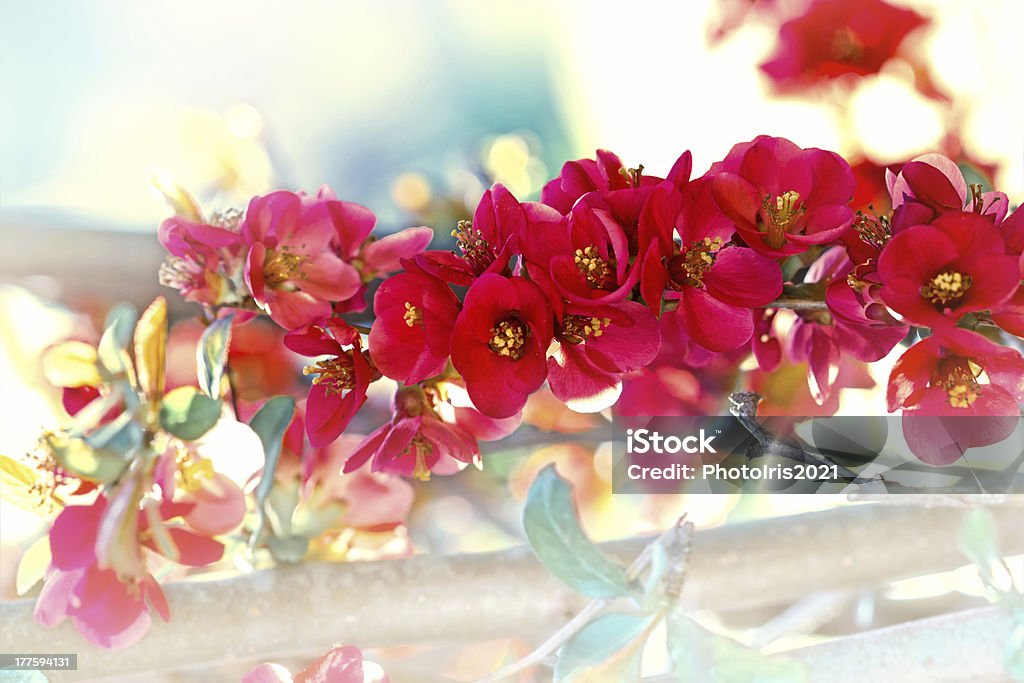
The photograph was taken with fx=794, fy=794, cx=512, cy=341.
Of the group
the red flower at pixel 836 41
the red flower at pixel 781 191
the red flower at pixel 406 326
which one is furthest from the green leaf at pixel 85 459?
the red flower at pixel 836 41

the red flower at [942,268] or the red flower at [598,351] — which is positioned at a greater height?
the red flower at [942,268]

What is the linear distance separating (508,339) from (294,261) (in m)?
0.10

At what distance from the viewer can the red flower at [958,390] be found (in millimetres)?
234

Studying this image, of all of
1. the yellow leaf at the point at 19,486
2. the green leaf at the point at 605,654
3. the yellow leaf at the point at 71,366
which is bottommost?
the green leaf at the point at 605,654

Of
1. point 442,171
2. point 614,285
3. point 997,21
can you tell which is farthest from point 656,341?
point 997,21

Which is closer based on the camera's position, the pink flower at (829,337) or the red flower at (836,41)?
the pink flower at (829,337)

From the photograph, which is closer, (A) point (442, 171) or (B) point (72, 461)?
(B) point (72, 461)

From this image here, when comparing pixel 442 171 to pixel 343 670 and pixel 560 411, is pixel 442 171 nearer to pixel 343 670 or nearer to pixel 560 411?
pixel 560 411

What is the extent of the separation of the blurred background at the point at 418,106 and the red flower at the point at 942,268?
7.7 inches

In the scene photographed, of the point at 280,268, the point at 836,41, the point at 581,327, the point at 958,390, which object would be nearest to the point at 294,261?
the point at 280,268

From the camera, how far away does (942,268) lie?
0.72 ft

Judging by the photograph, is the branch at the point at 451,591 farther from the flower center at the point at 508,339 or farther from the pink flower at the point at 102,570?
the flower center at the point at 508,339

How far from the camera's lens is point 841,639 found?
303mm

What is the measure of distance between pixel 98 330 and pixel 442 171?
0.66ft
